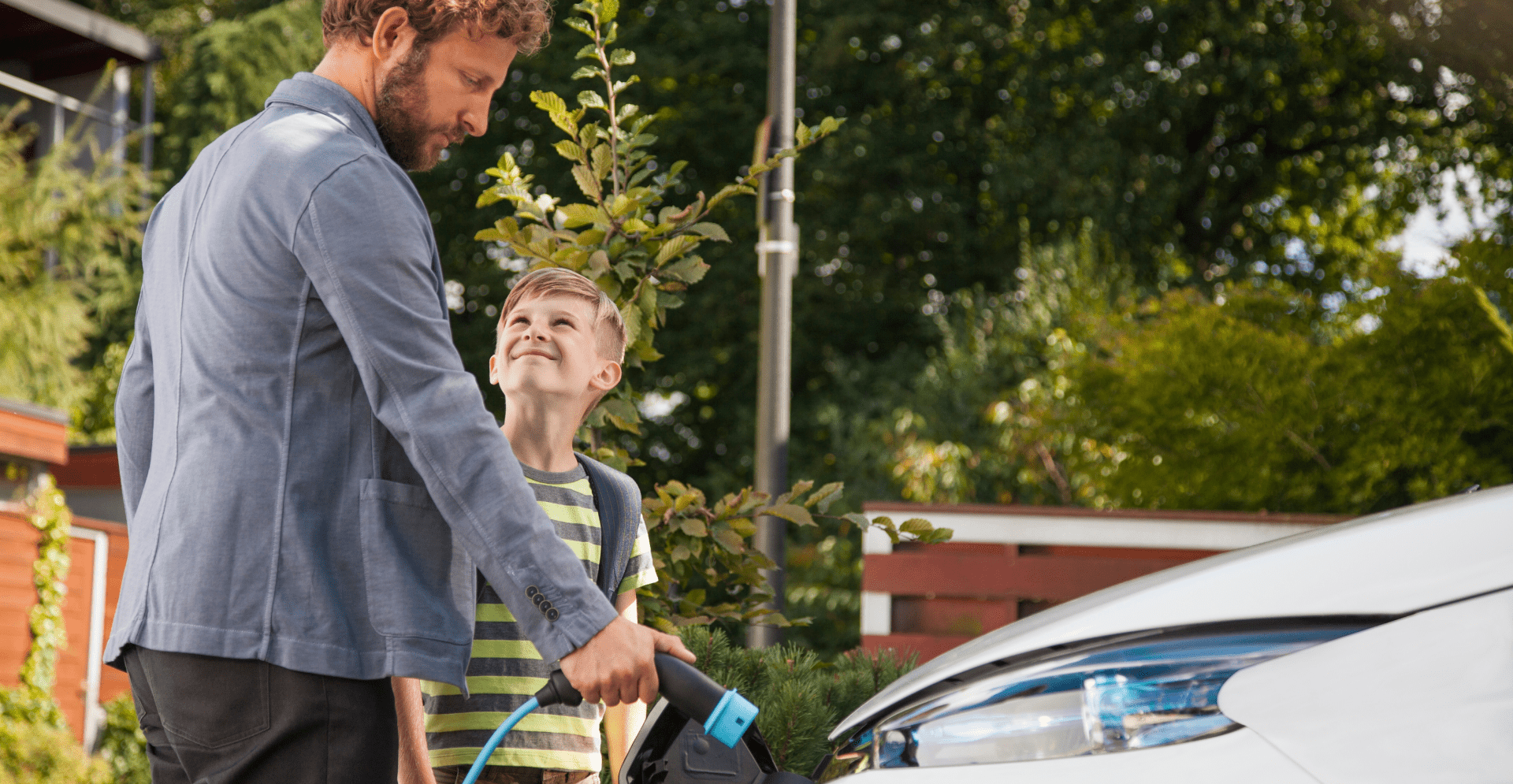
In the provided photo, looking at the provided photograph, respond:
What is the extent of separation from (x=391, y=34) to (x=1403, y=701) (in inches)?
52.7

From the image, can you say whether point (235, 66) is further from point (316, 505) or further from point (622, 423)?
point (316, 505)

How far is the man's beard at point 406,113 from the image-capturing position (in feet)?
5.26

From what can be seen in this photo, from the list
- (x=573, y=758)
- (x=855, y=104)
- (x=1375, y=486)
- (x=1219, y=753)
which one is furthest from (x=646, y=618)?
(x=855, y=104)

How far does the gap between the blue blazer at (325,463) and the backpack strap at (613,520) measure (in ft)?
2.30

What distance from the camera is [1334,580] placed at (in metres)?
1.29

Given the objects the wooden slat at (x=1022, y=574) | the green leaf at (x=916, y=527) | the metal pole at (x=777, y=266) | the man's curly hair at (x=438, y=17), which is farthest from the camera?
the metal pole at (x=777, y=266)

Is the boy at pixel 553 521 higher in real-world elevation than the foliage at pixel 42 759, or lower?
higher

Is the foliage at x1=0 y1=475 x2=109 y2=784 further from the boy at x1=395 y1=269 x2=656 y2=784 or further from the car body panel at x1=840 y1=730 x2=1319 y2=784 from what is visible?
the car body panel at x1=840 y1=730 x2=1319 y2=784

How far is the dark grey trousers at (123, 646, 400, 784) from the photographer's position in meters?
1.38

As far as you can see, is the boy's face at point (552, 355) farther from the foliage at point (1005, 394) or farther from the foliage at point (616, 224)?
the foliage at point (1005, 394)

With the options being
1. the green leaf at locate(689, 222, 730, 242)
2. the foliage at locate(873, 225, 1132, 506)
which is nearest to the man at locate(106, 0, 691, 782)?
the green leaf at locate(689, 222, 730, 242)

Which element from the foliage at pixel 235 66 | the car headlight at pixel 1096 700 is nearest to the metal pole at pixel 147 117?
the foliage at pixel 235 66

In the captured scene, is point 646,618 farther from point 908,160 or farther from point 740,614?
point 908,160

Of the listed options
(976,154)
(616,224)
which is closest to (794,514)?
(616,224)
